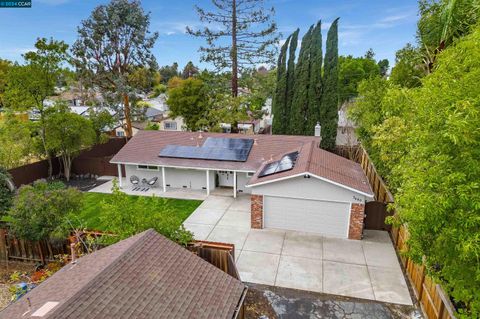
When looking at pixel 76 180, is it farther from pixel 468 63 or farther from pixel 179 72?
pixel 179 72

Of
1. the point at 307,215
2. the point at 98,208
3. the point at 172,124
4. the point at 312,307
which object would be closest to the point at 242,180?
the point at 307,215

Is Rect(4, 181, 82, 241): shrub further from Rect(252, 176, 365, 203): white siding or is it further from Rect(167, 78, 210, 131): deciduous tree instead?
Rect(167, 78, 210, 131): deciduous tree

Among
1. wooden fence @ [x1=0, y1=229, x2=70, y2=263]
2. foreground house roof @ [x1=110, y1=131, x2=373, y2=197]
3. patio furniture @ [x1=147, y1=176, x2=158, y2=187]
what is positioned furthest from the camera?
patio furniture @ [x1=147, y1=176, x2=158, y2=187]

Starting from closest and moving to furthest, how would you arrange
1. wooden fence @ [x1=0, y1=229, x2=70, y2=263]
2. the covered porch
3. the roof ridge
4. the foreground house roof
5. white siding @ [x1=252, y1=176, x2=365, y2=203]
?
the roof ridge → wooden fence @ [x1=0, y1=229, x2=70, y2=263] → white siding @ [x1=252, y1=176, x2=365, y2=203] → the foreground house roof → the covered porch

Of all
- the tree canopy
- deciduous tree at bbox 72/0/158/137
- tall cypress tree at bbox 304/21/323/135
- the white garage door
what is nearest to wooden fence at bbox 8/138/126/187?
deciduous tree at bbox 72/0/158/137

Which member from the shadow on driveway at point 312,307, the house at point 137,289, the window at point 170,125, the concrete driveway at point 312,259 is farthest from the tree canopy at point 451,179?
the window at point 170,125

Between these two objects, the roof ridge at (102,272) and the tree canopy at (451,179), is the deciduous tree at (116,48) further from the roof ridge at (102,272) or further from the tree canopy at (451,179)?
the tree canopy at (451,179)

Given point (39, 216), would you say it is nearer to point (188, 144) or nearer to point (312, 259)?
point (312, 259)
